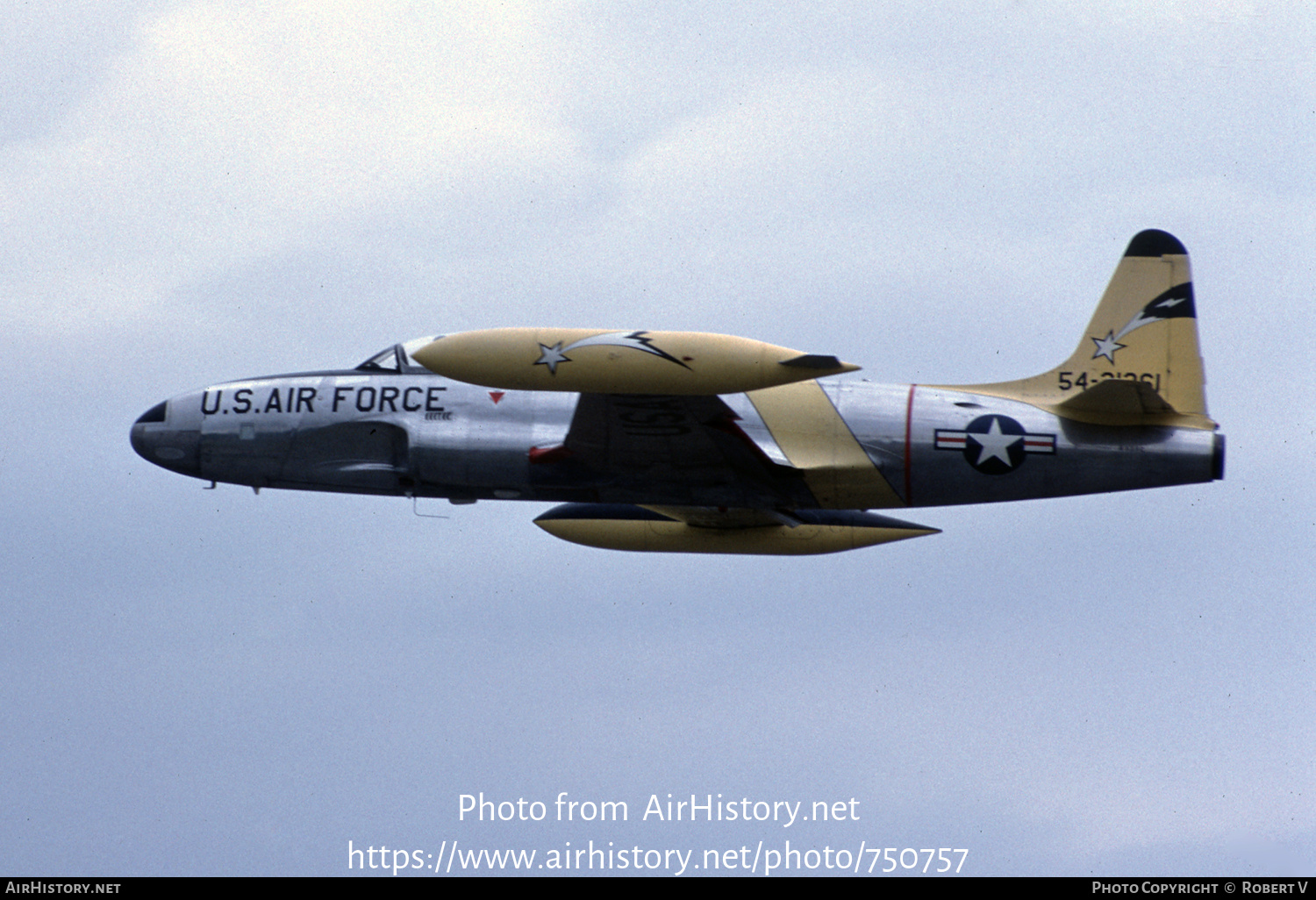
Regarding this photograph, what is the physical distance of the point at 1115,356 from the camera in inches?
1061

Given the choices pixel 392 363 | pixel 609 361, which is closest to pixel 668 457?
pixel 609 361

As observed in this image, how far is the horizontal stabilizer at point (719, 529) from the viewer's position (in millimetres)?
28594

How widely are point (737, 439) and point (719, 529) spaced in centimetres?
379

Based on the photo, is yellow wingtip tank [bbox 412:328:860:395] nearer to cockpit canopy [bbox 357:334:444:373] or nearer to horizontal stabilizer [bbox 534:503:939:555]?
cockpit canopy [bbox 357:334:444:373]

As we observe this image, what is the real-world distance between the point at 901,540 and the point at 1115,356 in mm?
4479

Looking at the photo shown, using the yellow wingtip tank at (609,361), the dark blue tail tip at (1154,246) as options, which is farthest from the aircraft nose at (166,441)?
the dark blue tail tip at (1154,246)

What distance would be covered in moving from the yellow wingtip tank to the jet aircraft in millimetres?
120

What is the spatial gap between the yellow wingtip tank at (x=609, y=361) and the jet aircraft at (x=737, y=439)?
4.7 inches

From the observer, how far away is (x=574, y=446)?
26.0 m

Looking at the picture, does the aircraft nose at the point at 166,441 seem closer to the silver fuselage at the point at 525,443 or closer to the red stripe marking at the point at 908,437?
the silver fuselage at the point at 525,443

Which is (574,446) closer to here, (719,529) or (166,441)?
(719,529)

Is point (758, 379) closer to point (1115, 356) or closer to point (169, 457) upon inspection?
point (1115, 356)

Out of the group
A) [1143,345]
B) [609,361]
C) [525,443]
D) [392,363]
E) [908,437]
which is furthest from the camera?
[392,363]
